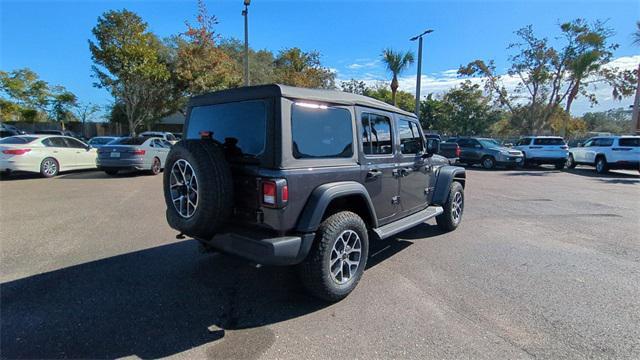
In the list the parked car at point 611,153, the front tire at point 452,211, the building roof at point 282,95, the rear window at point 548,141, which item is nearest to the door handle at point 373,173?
the building roof at point 282,95

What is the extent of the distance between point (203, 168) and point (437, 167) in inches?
156

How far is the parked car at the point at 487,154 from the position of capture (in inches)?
679

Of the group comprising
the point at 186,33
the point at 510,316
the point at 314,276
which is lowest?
the point at 510,316

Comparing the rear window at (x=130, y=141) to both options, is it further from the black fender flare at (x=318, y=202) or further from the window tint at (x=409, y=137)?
the black fender flare at (x=318, y=202)

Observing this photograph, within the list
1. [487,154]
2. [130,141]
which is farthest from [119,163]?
[487,154]

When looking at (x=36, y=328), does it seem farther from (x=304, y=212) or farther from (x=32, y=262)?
(x=304, y=212)

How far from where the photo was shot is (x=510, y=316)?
313 centimetres

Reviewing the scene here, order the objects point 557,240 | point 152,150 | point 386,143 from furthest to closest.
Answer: point 152,150
point 557,240
point 386,143

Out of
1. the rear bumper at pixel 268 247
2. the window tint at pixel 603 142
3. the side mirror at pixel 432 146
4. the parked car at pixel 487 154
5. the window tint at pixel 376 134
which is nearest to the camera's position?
the rear bumper at pixel 268 247

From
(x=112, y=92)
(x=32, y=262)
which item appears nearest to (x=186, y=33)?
(x=112, y=92)

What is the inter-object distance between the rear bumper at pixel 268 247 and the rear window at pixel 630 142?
18.7 m

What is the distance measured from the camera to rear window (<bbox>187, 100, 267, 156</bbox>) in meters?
3.15

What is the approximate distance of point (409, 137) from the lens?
15.7ft

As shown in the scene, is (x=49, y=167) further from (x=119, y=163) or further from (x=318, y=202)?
(x=318, y=202)
